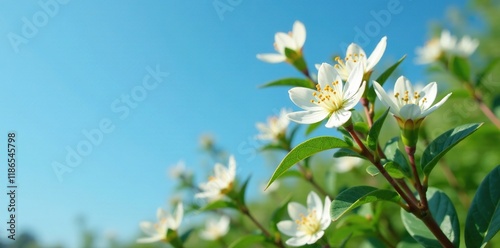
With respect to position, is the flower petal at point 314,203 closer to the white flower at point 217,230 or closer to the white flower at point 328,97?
the white flower at point 328,97

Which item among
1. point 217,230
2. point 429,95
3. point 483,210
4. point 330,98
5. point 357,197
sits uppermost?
point 217,230

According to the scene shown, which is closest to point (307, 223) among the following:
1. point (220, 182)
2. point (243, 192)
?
point (243, 192)

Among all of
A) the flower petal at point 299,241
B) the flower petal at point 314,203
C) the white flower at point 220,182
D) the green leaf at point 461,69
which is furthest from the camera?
the green leaf at point 461,69

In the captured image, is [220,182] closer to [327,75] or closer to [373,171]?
[327,75]

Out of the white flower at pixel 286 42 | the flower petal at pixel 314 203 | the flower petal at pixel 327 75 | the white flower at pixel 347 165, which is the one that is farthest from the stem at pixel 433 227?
the white flower at pixel 347 165

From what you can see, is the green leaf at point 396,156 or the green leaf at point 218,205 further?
the green leaf at point 218,205

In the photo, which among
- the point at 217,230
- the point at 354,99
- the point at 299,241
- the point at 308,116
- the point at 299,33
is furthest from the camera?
the point at 217,230

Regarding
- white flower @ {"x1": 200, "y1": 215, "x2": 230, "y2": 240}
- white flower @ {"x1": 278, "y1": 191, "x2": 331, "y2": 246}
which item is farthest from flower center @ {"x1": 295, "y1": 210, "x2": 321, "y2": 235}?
white flower @ {"x1": 200, "y1": 215, "x2": 230, "y2": 240}
